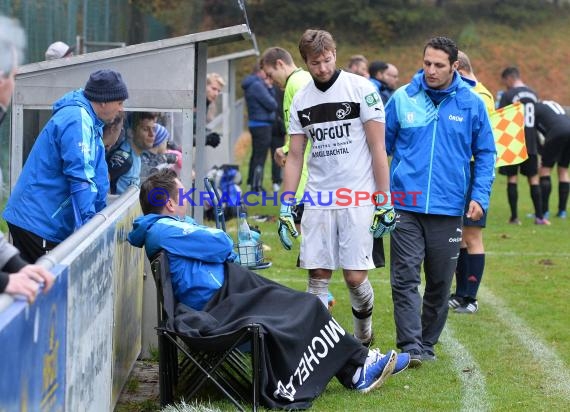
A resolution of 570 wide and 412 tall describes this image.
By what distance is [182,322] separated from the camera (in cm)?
571

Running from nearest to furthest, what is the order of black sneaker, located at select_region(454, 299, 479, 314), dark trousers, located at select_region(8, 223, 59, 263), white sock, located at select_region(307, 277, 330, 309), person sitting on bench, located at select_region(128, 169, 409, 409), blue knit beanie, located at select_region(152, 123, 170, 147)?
1. person sitting on bench, located at select_region(128, 169, 409, 409)
2. dark trousers, located at select_region(8, 223, 59, 263)
3. white sock, located at select_region(307, 277, 330, 309)
4. blue knit beanie, located at select_region(152, 123, 170, 147)
5. black sneaker, located at select_region(454, 299, 479, 314)

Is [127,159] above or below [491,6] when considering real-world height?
below

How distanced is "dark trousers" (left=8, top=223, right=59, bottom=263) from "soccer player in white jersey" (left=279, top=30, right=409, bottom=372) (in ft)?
5.33

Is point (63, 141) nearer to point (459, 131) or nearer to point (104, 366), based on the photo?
point (104, 366)

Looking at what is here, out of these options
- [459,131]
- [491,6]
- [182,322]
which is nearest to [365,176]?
[459,131]

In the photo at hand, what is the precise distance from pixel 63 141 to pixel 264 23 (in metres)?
47.7

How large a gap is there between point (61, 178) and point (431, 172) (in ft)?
7.94

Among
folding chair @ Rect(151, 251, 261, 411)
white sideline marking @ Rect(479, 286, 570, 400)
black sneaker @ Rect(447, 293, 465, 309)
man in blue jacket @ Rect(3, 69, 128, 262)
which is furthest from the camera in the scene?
black sneaker @ Rect(447, 293, 465, 309)

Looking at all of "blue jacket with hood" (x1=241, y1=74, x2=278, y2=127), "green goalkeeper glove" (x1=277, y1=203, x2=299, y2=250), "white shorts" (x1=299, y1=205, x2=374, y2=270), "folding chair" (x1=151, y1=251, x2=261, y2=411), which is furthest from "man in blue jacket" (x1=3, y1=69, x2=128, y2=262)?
"blue jacket with hood" (x1=241, y1=74, x2=278, y2=127)

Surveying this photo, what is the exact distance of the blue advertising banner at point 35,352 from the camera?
324 centimetres

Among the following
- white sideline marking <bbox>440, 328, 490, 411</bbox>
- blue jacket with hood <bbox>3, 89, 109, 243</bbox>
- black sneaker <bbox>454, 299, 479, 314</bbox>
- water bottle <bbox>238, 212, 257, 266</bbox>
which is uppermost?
blue jacket with hood <bbox>3, 89, 109, 243</bbox>

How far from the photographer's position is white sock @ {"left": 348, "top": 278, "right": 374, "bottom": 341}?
23.3ft

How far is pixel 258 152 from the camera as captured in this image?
19.3 meters

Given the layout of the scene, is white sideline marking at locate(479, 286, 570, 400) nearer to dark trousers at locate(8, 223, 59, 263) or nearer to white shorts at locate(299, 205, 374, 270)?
white shorts at locate(299, 205, 374, 270)
